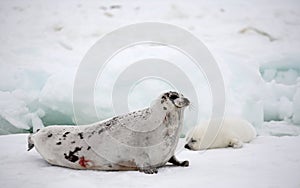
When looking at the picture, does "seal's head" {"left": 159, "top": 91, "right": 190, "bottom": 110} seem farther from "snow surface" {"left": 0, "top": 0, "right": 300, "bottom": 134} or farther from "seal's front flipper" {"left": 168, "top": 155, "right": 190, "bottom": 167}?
"snow surface" {"left": 0, "top": 0, "right": 300, "bottom": 134}

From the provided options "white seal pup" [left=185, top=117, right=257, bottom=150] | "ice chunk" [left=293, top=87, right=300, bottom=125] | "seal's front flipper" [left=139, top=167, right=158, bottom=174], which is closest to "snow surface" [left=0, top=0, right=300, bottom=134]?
"ice chunk" [left=293, top=87, right=300, bottom=125]

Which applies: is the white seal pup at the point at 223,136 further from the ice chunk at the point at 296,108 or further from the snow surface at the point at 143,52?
the ice chunk at the point at 296,108

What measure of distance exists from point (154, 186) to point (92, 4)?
17.9ft

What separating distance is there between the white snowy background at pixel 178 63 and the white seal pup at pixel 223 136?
0.15 m

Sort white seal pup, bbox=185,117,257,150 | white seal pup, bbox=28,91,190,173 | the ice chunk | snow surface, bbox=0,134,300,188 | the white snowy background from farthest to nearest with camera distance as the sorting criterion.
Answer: the ice chunk, white seal pup, bbox=185,117,257,150, white seal pup, bbox=28,91,190,173, the white snowy background, snow surface, bbox=0,134,300,188

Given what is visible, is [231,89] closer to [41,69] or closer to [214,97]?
[214,97]

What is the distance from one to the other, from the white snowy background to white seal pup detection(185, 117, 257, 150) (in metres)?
0.15

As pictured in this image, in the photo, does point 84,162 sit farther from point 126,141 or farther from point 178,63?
point 178,63

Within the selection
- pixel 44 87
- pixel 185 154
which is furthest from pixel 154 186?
pixel 44 87

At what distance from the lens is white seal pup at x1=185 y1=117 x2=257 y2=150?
3.37 meters

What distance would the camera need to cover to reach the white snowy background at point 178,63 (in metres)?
2.15

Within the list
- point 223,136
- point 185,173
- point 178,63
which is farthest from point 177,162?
point 178,63

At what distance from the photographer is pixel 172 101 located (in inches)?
93.4

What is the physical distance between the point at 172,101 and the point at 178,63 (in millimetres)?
2620
